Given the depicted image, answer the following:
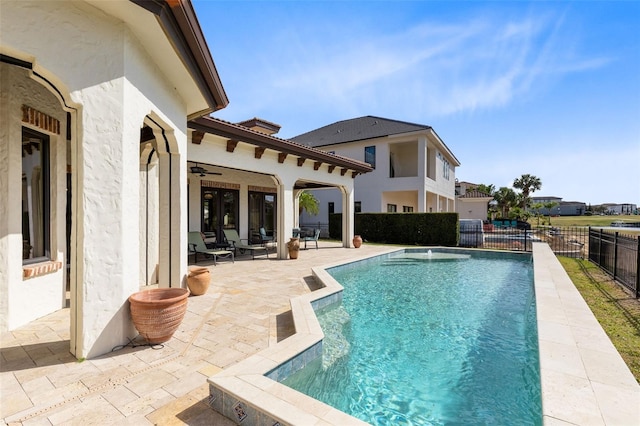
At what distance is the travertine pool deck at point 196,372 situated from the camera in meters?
2.59

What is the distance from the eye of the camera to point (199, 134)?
8.24 metres

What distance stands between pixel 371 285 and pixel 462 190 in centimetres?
Result: 4918

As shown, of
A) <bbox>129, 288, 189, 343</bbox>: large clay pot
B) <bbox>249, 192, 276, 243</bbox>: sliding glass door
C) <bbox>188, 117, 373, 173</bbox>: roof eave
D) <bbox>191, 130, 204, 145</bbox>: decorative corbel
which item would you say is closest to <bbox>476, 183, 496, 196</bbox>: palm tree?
<bbox>249, 192, 276, 243</bbox>: sliding glass door

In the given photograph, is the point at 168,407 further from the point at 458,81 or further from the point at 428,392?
the point at 458,81

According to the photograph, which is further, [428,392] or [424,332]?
[424,332]

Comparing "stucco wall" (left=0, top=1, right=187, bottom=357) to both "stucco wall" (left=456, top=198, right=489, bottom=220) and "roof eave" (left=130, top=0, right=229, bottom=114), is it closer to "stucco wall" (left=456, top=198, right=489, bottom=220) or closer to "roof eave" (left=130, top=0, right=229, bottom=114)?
"roof eave" (left=130, top=0, right=229, bottom=114)

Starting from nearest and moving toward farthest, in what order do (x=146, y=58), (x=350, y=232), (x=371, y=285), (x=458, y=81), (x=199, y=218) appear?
(x=146, y=58) < (x=371, y=285) < (x=458, y=81) < (x=199, y=218) < (x=350, y=232)

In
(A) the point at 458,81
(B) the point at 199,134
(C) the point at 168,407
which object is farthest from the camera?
(A) the point at 458,81

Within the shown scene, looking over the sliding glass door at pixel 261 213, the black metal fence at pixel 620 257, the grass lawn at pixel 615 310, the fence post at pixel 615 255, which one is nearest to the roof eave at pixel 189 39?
the grass lawn at pixel 615 310

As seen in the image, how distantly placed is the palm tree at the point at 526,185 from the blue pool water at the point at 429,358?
59.9 metres

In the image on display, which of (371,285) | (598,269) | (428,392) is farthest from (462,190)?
(428,392)

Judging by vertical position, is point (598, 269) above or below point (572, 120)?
below

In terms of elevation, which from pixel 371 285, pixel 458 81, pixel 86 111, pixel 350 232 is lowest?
pixel 371 285

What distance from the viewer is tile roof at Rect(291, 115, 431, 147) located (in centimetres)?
2275
